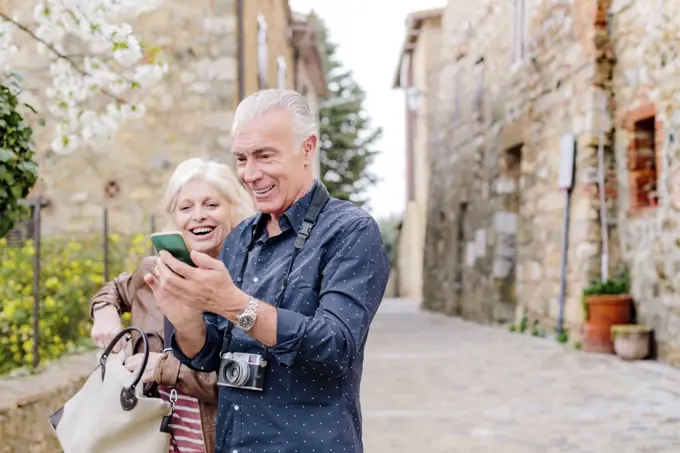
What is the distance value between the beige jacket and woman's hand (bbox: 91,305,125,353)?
0.14 feet

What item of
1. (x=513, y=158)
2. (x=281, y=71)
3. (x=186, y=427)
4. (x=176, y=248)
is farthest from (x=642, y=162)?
(x=281, y=71)

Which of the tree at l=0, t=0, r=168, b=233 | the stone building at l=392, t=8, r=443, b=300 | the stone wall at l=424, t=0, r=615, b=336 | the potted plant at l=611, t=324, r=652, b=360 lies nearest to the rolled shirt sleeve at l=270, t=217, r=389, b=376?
the tree at l=0, t=0, r=168, b=233

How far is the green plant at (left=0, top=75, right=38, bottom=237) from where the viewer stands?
3.30 meters

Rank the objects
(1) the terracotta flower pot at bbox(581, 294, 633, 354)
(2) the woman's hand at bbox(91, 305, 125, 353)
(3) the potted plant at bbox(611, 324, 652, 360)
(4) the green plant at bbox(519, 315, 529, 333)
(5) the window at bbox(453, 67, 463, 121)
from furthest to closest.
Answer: (5) the window at bbox(453, 67, 463, 121) < (4) the green plant at bbox(519, 315, 529, 333) < (1) the terracotta flower pot at bbox(581, 294, 633, 354) < (3) the potted plant at bbox(611, 324, 652, 360) < (2) the woman's hand at bbox(91, 305, 125, 353)

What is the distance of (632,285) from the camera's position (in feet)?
26.2

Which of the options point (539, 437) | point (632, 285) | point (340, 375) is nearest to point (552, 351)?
point (632, 285)

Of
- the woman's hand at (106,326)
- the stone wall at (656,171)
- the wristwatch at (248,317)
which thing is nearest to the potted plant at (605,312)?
the stone wall at (656,171)

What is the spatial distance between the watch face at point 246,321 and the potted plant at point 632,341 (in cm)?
653

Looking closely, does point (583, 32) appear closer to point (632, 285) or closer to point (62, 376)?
point (632, 285)

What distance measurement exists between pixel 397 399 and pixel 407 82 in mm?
20745

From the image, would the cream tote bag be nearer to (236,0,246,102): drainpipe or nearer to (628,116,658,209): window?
(628,116,658,209): window

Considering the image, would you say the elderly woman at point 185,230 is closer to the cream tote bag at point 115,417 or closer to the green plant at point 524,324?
the cream tote bag at point 115,417

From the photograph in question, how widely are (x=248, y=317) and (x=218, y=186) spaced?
1.02 meters

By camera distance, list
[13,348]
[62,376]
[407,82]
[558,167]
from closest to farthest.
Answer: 1. [62,376]
2. [13,348]
3. [558,167]
4. [407,82]
